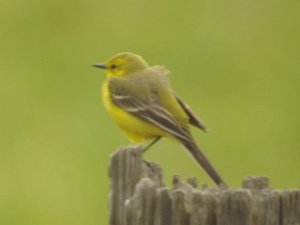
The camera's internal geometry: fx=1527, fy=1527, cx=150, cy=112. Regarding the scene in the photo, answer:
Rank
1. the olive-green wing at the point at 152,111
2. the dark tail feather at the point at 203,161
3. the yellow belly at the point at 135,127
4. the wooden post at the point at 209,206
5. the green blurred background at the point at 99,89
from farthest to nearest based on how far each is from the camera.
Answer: the green blurred background at the point at 99,89 → the yellow belly at the point at 135,127 → the olive-green wing at the point at 152,111 → the dark tail feather at the point at 203,161 → the wooden post at the point at 209,206

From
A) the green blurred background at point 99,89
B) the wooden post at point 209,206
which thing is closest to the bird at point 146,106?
the green blurred background at point 99,89

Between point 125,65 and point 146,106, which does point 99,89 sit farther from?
point 146,106

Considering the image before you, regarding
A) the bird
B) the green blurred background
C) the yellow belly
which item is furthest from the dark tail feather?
the green blurred background

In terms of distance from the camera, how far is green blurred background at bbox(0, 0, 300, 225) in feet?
39.0

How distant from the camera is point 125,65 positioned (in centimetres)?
941

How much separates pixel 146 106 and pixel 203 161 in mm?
877

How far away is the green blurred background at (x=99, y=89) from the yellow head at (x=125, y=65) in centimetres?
186

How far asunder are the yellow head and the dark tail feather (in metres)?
0.99

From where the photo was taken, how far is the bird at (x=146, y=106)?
8.58m

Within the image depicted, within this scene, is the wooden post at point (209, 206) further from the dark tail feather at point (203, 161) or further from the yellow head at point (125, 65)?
the yellow head at point (125, 65)

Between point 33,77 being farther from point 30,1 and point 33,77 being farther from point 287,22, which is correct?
point 287,22

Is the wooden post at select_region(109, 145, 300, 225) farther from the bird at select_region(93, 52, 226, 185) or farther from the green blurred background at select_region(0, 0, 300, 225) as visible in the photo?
the green blurred background at select_region(0, 0, 300, 225)

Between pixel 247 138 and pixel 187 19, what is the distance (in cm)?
319

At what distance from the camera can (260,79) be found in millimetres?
14430
